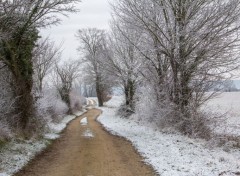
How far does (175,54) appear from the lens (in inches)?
757

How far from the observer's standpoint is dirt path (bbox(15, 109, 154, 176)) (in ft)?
37.3

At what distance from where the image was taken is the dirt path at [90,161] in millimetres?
11367

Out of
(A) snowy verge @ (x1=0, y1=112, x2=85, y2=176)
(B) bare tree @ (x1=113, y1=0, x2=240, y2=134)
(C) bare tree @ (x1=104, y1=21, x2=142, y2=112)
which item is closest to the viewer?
(A) snowy verge @ (x1=0, y1=112, x2=85, y2=176)

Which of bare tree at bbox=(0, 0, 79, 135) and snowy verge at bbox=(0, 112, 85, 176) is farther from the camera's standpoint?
bare tree at bbox=(0, 0, 79, 135)

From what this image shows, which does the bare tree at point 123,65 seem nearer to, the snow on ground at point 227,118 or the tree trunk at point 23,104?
the snow on ground at point 227,118

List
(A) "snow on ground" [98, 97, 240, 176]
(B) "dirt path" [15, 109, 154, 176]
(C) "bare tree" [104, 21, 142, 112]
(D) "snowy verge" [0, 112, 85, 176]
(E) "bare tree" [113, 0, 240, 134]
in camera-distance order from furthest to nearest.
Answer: (C) "bare tree" [104, 21, 142, 112], (E) "bare tree" [113, 0, 240, 134], (D) "snowy verge" [0, 112, 85, 176], (B) "dirt path" [15, 109, 154, 176], (A) "snow on ground" [98, 97, 240, 176]

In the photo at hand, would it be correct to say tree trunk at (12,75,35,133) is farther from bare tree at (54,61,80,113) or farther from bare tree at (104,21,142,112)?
bare tree at (54,61,80,113)

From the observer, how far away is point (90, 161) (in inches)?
518

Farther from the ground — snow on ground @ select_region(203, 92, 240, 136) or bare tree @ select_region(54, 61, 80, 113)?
bare tree @ select_region(54, 61, 80, 113)

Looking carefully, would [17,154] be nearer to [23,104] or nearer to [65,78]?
[23,104]

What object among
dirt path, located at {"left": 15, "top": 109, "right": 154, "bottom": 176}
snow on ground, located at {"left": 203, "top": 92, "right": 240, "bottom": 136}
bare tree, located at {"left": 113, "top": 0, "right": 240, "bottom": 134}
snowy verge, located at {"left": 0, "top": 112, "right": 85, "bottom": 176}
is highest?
bare tree, located at {"left": 113, "top": 0, "right": 240, "bottom": 134}

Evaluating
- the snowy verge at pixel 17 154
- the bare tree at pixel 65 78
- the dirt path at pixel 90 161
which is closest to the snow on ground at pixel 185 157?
the dirt path at pixel 90 161

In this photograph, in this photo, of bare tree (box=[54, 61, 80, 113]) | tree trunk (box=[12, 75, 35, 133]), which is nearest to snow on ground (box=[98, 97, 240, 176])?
tree trunk (box=[12, 75, 35, 133])

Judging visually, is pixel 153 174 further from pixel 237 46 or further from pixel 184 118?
pixel 237 46
